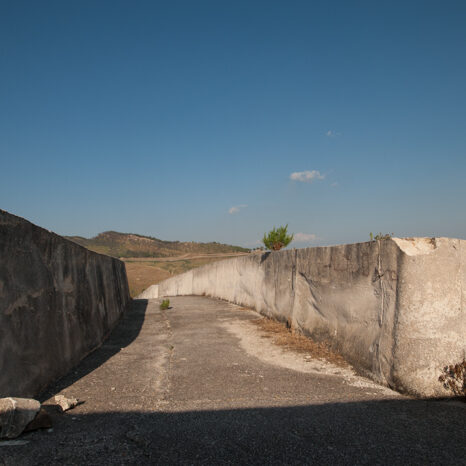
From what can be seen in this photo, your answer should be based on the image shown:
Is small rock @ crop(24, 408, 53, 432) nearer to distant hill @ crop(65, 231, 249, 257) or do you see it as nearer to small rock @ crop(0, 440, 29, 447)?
small rock @ crop(0, 440, 29, 447)

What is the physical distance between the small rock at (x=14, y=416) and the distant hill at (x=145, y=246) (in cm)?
6145

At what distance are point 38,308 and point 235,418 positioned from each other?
77.3 inches

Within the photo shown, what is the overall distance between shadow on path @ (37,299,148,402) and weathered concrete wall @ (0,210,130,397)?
0.08 m

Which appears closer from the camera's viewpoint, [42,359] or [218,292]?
[42,359]

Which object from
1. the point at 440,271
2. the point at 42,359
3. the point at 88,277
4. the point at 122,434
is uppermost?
the point at 440,271

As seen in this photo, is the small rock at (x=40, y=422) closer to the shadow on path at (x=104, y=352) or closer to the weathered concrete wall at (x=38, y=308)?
the weathered concrete wall at (x=38, y=308)

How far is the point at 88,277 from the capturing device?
5328mm

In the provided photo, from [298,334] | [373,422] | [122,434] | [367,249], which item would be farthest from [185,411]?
[298,334]

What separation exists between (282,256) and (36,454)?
5016 mm

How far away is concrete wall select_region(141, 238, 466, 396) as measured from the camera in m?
3.26

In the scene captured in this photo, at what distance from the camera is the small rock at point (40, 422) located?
2.47 meters

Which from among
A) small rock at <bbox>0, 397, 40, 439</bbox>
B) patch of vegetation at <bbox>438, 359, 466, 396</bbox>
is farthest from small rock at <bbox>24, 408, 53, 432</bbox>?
patch of vegetation at <bbox>438, 359, 466, 396</bbox>

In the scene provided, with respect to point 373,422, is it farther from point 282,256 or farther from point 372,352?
point 282,256

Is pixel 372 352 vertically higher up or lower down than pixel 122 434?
higher up
